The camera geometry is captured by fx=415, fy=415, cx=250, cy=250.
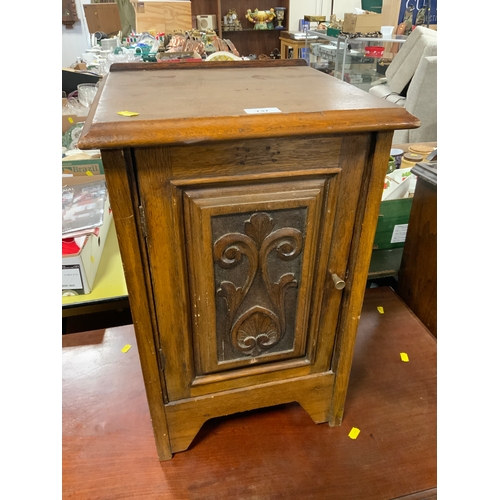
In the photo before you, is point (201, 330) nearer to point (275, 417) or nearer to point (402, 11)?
point (275, 417)

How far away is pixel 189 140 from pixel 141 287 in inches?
9.2

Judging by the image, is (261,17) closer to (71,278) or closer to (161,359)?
(71,278)

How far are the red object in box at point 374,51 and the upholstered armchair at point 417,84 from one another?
133mm

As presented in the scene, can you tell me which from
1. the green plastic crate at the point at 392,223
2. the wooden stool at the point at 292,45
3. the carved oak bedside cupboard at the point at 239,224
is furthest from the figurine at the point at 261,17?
the carved oak bedside cupboard at the point at 239,224

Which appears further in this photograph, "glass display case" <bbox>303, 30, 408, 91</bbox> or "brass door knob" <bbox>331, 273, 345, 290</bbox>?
"glass display case" <bbox>303, 30, 408, 91</bbox>

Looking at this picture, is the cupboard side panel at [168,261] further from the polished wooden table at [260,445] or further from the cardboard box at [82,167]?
the cardboard box at [82,167]

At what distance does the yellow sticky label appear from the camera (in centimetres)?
82

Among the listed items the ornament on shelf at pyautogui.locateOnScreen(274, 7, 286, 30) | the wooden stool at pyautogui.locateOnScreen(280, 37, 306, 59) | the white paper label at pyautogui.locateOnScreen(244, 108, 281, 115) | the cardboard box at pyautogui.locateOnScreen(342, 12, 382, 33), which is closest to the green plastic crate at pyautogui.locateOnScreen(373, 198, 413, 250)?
the white paper label at pyautogui.locateOnScreen(244, 108, 281, 115)

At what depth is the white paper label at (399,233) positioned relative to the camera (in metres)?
1.25

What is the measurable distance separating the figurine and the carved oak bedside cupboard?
13.1ft

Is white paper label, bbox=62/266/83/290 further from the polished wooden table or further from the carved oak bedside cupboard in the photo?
the carved oak bedside cupboard

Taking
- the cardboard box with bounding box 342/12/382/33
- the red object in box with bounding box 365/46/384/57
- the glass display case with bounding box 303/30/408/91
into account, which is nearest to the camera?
the glass display case with bounding box 303/30/408/91

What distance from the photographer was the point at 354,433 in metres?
0.83

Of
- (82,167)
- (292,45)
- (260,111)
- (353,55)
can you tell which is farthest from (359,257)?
(292,45)
